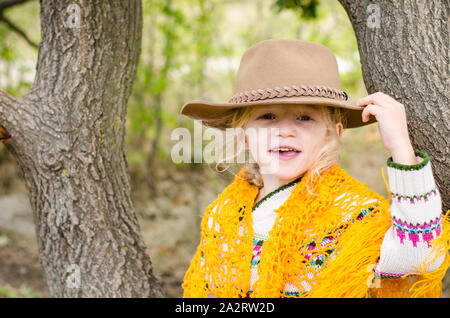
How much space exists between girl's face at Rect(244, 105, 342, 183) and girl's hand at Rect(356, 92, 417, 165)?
0.72 ft

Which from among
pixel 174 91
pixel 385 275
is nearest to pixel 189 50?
pixel 174 91

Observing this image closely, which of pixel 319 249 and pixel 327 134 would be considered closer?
pixel 319 249

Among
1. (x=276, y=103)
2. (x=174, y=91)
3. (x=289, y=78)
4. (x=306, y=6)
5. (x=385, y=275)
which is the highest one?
(x=174, y=91)

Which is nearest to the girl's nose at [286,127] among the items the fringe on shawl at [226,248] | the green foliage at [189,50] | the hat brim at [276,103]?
the hat brim at [276,103]

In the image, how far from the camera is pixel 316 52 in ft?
5.96

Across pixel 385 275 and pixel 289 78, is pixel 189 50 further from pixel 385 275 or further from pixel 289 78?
pixel 385 275

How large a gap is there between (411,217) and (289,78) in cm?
70

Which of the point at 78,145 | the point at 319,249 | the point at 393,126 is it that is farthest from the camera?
the point at 78,145

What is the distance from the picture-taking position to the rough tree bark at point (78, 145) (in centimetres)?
231

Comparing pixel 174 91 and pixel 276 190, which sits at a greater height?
pixel 174 91

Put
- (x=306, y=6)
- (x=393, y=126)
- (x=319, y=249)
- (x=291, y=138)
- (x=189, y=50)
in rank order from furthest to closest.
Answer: (x=189, y=50), (x=306, y=6), (x=291, y=138), (x=319, y=249), (x=393, y=126)

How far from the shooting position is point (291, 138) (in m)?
1.80
